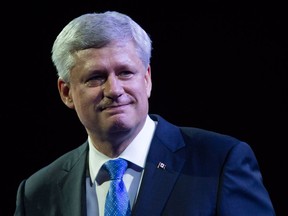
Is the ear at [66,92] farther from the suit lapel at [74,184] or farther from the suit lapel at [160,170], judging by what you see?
the suit lapel at [160,170]

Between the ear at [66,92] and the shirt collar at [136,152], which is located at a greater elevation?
the ear at [66,92]

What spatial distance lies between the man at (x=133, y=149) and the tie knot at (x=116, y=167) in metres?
0.03

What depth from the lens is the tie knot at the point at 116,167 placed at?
279cm

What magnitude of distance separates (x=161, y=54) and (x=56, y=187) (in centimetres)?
103

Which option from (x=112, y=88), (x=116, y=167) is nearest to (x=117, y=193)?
(x=116, y=167)

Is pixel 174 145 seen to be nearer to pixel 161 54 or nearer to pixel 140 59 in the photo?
pixel 140 59

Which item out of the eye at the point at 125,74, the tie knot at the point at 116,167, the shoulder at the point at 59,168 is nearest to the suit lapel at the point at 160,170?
the tie knot at the point at 116,167

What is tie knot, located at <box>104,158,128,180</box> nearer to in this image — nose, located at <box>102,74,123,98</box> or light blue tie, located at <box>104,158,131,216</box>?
light blue tie, located at <box>104,158,131,216</box>

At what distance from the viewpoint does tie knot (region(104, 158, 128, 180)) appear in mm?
2787

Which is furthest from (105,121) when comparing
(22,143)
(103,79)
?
(22,143)

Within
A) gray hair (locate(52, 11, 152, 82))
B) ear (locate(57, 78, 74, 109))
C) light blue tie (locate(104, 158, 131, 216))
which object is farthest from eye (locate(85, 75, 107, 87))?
light blue tie (locate(104, 158, 131, 216))

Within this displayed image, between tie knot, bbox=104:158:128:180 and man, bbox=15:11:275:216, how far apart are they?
0.03m

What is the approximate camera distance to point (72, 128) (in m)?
3.83

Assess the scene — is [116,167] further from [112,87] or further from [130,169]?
[112,87]
